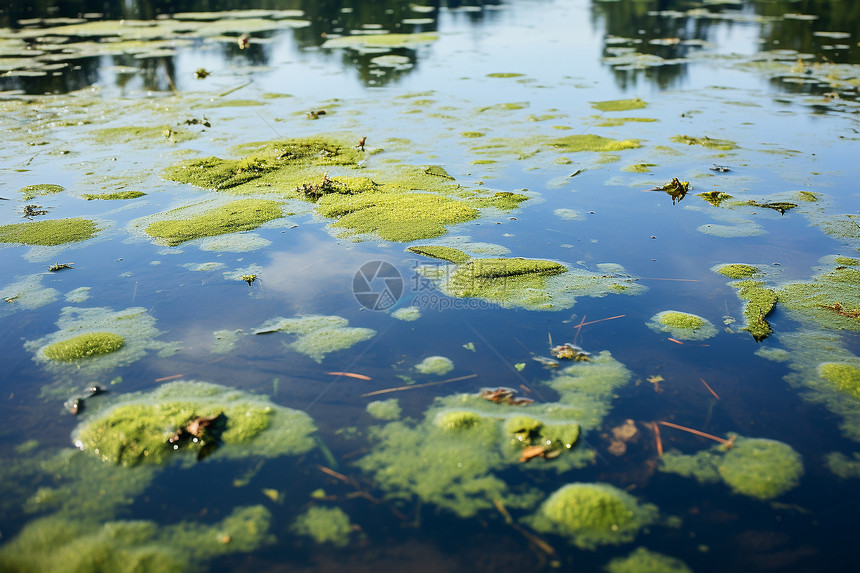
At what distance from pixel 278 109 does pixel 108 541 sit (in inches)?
276

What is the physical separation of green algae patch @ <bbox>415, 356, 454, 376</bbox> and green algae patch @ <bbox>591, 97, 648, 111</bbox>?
6.27 metres

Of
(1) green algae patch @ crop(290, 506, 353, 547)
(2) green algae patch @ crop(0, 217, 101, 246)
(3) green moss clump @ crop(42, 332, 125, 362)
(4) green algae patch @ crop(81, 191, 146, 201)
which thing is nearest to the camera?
→ (1) green algae patch @ crop(290, 506, 353, 547)

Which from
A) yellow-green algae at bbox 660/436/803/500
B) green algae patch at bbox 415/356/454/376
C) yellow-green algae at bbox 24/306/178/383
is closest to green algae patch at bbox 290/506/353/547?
green algae patch at bbox 415/356/454/376

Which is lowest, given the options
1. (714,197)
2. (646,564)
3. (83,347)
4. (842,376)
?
(646,564)

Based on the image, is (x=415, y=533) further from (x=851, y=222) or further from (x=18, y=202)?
(x=18, y=202)

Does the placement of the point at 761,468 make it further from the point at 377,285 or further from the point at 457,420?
the point at 377,285

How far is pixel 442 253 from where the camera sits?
3926mm

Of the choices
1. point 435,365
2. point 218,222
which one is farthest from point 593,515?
point 218,222

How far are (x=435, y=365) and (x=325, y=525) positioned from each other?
1.01 meters

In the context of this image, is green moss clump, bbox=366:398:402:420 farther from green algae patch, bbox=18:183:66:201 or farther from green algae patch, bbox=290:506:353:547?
green algae patch, bbox=18:183:66:201

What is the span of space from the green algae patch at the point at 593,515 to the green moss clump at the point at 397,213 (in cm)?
245

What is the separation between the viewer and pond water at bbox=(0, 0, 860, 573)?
2012 millimetres

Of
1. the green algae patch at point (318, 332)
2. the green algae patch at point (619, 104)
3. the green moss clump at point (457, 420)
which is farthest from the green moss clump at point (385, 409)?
the green algae patch at point (619, 104)

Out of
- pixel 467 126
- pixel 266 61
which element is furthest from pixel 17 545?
Result: pixel 266 61
